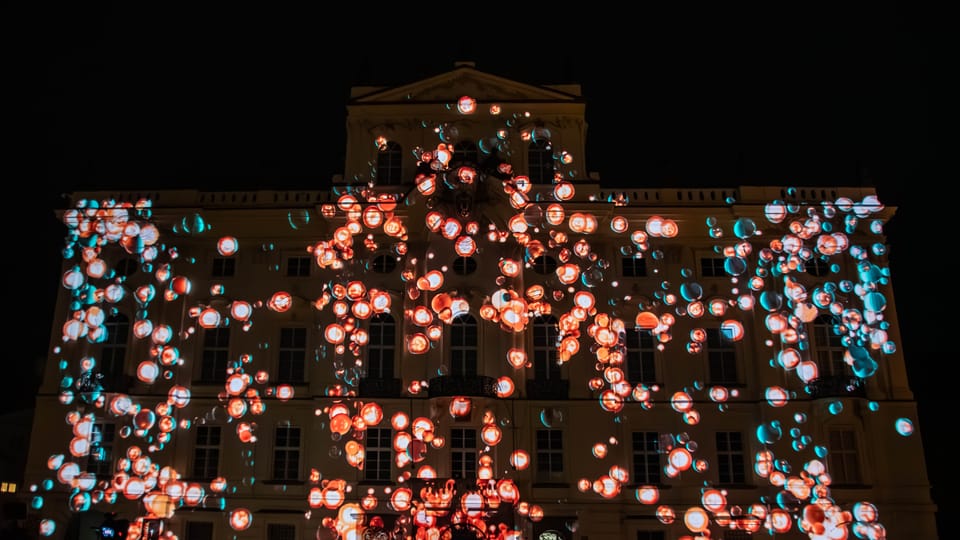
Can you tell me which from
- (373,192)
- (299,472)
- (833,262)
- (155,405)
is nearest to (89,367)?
(155,405)

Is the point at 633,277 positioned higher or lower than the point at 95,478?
higher

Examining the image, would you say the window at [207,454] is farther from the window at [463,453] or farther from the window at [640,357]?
the window at [640,357]

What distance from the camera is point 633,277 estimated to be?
28.4 metres

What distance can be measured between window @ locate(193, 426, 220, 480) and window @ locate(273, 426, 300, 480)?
205 centimetres

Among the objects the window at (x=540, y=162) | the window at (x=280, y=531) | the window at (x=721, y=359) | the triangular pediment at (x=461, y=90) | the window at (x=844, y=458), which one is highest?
Result: the triangular pediment at (x=461, y=90)

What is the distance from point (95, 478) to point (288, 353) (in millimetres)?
7652

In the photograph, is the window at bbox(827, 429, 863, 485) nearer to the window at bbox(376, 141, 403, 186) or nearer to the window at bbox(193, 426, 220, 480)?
the window at bbox(376, 141, 403, 186)

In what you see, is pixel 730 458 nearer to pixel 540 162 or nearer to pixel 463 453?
pixel 463 453

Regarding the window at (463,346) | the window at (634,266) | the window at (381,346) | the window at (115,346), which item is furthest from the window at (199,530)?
the window at (634,266)

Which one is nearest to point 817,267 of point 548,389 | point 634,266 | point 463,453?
point 634,266

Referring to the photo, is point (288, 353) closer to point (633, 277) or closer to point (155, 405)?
point (155, 405)

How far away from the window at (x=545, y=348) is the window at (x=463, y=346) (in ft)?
7.26

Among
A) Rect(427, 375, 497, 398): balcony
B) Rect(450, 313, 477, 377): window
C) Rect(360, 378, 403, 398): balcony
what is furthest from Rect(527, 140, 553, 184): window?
Rect(360, 378, 403, 398): balcony

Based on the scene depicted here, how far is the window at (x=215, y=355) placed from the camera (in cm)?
2797
